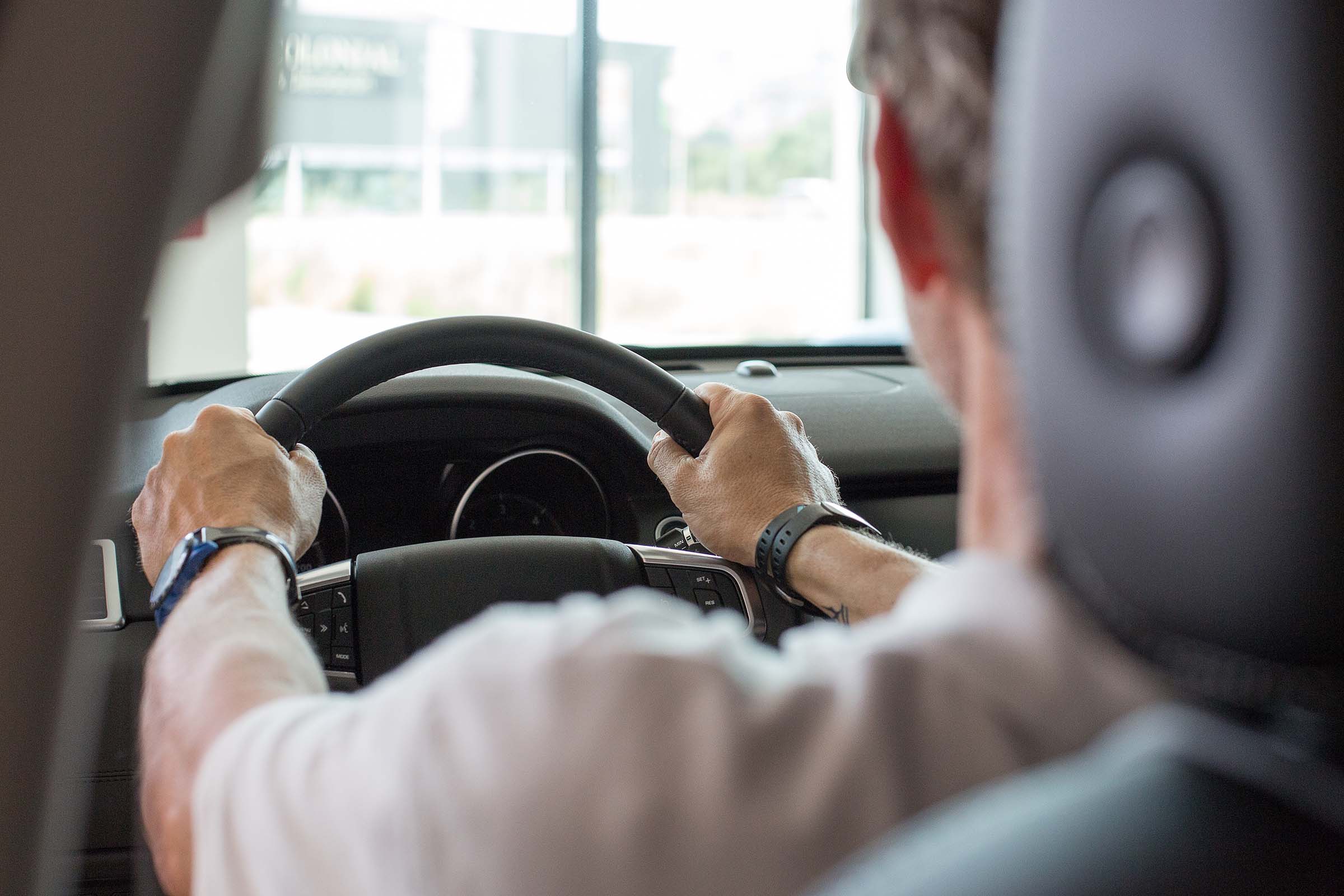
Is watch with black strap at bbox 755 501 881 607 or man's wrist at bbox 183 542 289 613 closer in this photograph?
man's wrist at bbox 183 542 289 613

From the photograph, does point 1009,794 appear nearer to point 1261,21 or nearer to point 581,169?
point 1261,21

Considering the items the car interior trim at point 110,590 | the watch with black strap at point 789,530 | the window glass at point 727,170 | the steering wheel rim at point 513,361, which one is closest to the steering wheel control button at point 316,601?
the steering wheel rim at point 513,361

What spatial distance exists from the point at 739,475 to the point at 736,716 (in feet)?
2.42

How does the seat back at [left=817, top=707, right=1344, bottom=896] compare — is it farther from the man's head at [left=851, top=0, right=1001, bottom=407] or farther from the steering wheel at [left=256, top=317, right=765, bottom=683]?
the steering wheel at [left=256, top=317, right=765, bottom=683]

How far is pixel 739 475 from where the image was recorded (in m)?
1.20

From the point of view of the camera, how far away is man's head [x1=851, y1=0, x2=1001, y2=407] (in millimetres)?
511

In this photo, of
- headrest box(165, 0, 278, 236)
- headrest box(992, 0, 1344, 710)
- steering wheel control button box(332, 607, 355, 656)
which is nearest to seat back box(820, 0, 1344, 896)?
headrest box(992, 0, 1344, 710)

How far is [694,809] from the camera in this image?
448 millimetres

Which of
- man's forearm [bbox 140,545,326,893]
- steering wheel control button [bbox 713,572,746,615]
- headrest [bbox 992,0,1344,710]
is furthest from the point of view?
steering wheel control button [bbox 713,572,746,615]

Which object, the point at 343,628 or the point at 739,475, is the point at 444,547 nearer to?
the point at 343,628

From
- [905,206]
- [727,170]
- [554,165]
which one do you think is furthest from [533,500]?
[727,170]

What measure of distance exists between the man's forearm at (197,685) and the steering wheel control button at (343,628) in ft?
1.07

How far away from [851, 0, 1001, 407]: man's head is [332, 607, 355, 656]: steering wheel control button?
769 mm

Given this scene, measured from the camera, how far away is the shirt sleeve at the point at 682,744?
1.46ft
